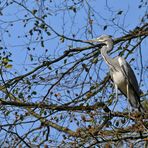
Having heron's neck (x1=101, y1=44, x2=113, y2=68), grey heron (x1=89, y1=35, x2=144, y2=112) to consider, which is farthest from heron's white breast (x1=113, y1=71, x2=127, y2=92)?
heron's neck (x1=101, y1=44, x2=113, y2=68)

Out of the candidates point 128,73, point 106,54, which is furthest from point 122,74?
point 106,54

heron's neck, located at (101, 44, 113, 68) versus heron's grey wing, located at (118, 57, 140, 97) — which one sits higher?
heron's neck, located at (101, 44, 113, 68)

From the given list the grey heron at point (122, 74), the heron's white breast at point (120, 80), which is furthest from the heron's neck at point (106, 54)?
the heron's white breast at point (120, 80)

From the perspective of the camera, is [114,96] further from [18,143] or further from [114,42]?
[18,143]

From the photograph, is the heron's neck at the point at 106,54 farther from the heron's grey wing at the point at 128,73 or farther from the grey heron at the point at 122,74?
the heron's grey wing at the point at 128,73

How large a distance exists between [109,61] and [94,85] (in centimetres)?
35

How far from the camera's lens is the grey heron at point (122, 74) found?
258 inches

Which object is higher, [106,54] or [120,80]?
[106,54]

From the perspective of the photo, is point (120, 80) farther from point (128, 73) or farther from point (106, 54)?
point (106, 54)

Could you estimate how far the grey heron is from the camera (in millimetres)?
6551

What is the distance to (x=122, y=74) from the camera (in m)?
6.69

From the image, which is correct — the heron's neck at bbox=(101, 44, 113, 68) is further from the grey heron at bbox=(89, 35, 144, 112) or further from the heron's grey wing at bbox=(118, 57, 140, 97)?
the heron's grey wing at bbox=(118, 57, 140, 97)

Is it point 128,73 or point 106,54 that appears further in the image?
point 128,73

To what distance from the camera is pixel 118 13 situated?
695 cm
